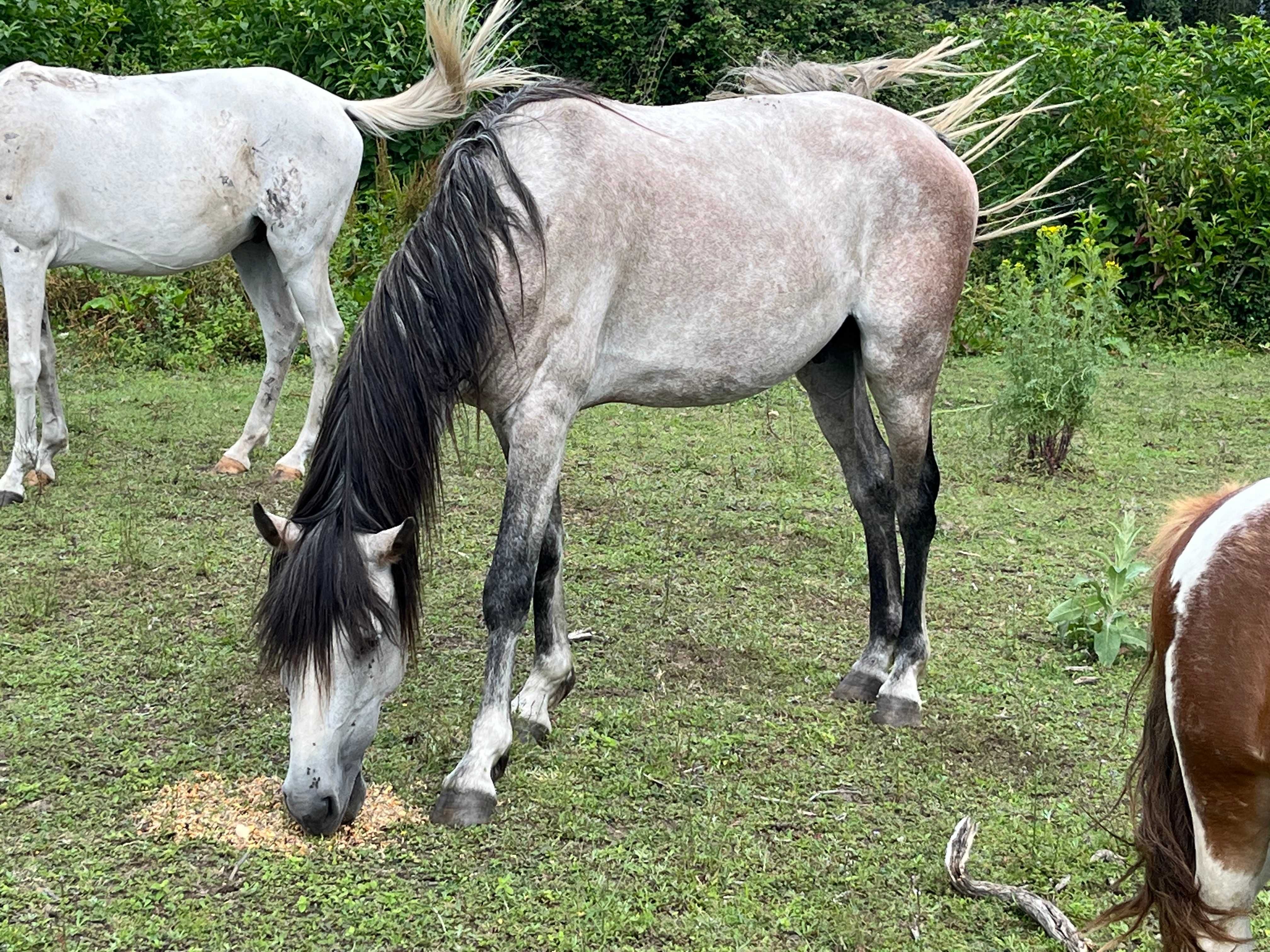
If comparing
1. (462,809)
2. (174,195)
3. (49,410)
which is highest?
(174,195)

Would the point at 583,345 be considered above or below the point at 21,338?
above

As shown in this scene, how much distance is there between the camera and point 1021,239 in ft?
35.9

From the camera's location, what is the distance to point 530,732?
3.74 meters

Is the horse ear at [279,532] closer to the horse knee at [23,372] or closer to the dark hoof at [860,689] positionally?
the dark hoof at [860,689]

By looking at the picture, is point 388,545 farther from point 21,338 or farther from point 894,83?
point 21,338

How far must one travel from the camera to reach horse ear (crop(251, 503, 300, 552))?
2.98m

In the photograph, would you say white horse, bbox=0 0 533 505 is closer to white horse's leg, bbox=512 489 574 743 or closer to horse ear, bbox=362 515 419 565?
white horse's leg, bbox=512 489 574 743

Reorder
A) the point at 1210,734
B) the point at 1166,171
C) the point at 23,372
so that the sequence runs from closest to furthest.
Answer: the point at 1210,734, the point at 23,372, the point at 1166,171

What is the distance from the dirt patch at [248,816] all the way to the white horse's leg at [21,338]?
10.2 feet

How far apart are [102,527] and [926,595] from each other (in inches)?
148

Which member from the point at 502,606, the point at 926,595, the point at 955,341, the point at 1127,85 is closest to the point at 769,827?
the point at 502,606

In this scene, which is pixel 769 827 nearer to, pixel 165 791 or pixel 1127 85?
pixel 165 791

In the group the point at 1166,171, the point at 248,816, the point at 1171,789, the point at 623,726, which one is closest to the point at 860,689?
the point at 623,726

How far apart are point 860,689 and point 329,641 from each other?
200 centimetres
